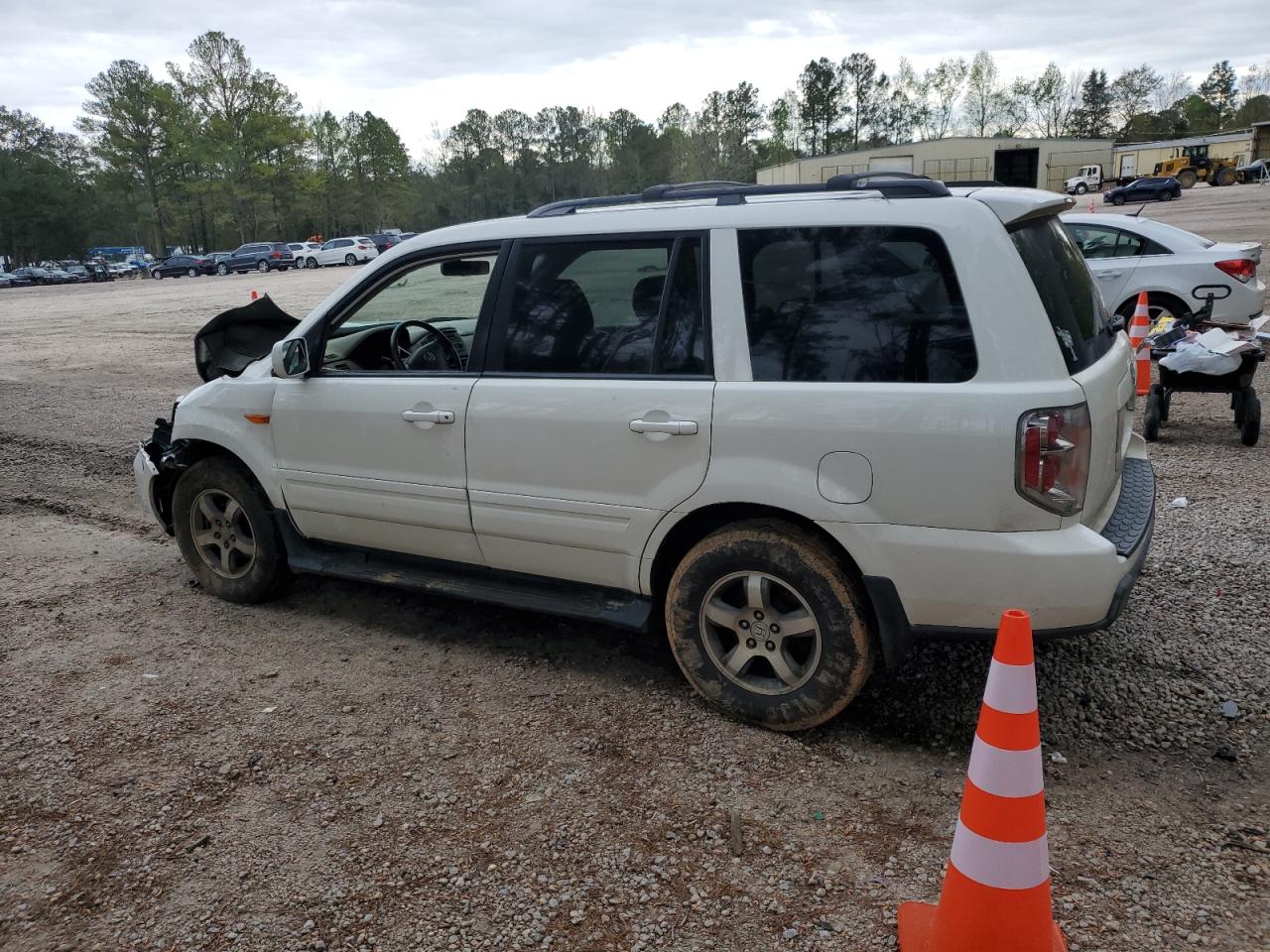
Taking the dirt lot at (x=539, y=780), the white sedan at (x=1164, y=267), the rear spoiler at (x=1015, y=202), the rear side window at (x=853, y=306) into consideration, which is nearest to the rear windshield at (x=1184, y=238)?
the white sedan at (x=1164, y=267)

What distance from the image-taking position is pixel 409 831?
296 cm

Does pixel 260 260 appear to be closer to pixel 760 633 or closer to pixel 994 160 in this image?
pixel 760 633

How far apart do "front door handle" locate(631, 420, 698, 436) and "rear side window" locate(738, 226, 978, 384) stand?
29cm

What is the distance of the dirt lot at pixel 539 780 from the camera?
102 inches

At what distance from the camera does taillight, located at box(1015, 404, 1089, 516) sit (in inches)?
111

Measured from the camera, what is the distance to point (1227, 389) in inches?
271

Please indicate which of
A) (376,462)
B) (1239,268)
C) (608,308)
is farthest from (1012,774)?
(1239,268)

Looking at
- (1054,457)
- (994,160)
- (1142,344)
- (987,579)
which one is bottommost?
(1142,344)

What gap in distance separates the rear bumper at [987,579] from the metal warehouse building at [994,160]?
74.8m

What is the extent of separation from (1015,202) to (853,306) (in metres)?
0.63

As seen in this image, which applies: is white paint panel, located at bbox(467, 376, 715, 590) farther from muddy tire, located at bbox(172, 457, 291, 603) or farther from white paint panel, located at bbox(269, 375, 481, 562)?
muddy tire, located at bbox(172, 457, 291, 603)

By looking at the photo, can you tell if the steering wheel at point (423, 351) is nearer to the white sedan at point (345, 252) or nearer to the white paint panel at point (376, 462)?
the white paint panel at point (376, 462)

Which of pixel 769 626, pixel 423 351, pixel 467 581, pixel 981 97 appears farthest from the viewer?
pixel 981 97

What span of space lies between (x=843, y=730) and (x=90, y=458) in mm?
7331
